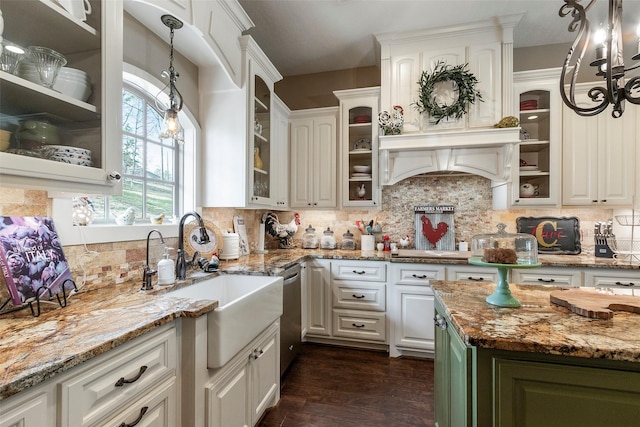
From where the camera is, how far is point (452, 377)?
4.19 feet

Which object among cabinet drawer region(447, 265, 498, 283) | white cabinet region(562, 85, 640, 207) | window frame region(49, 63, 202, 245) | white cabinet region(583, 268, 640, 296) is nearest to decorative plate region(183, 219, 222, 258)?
window frame region(49, 63, 202, 245)

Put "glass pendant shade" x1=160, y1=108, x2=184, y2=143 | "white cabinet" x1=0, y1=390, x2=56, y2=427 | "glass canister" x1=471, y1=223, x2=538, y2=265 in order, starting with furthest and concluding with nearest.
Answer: "glass pendant shade" x1=160, y1=108, x2=184, y2=143, "glass canister" x1=471, y1=223, x2=538, y2=265, "white cabinet" x1=0, y1=390, x2=56, y2=427

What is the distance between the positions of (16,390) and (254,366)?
1.17 meters

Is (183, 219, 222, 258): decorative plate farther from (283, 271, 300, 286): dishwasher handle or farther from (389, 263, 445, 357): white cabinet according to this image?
(389, 263, 445, 357): white cabinet

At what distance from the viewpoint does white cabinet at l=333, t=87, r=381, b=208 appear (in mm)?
3189

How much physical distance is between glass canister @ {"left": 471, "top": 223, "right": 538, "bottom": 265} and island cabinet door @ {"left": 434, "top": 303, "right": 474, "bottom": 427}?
13.8 inches

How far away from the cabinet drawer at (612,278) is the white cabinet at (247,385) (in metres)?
2.57

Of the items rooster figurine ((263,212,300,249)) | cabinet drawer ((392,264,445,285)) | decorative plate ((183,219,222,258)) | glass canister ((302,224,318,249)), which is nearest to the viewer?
decorative plate ((183,219,222,258))

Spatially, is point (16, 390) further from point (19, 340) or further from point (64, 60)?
point (64, 60)

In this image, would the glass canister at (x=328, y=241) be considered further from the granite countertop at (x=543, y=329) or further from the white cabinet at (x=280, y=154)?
the granite countertop at (x=543, y=329)

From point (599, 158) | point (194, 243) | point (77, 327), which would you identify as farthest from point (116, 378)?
point (599, 158)

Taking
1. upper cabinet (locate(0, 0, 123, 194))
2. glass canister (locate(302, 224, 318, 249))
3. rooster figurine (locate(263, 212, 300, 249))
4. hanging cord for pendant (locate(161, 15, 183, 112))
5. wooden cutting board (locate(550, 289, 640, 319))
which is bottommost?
wooden cutting board (locate(550, 289, 640, 319))

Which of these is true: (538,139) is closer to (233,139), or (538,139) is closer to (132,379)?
(233,139)

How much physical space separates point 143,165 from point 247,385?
157 cm
